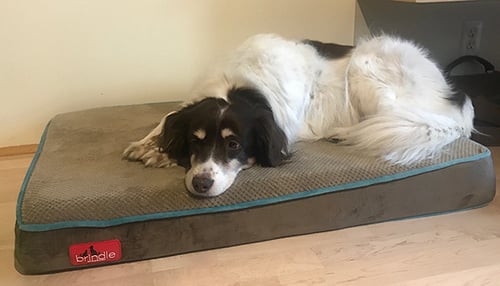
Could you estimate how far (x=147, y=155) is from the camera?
1857 mm

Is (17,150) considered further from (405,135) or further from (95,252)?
(405,135)

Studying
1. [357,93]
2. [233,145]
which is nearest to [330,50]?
[357,93]

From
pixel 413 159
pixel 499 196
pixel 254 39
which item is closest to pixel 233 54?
pixel 254 39

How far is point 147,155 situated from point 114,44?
0.82 metres

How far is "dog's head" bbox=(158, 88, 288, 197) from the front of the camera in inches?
63.8

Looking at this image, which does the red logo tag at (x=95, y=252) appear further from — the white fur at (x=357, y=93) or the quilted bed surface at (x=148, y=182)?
the white fur at (x=357, y=93)

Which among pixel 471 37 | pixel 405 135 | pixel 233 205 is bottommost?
pixel 233 205

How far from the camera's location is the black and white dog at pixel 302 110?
5.54 ft

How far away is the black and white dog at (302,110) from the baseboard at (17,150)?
843 millimetres

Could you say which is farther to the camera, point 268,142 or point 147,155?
point 147,155

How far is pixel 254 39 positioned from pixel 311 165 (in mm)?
638

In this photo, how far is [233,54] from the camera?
212 centimetres

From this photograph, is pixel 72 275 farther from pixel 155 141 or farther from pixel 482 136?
pixel 482 136

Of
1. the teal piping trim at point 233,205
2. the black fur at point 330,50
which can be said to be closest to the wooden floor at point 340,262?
the teal piping trim at point 233,205
